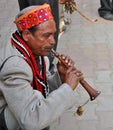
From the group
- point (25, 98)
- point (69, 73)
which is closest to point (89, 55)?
point (69, 73)

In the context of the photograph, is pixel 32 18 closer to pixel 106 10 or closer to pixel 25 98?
pixel 25 98

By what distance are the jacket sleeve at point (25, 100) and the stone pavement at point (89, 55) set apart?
271 millimetres

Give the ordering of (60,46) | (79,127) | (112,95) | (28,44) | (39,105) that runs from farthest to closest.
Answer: (60,46), (112,95), (79,127), (28,44), (39,105)

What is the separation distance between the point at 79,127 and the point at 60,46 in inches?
79.9

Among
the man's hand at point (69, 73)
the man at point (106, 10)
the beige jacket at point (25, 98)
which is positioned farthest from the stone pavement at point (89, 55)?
the man's hand at point (69, 73)

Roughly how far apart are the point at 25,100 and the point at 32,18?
48 centimetres

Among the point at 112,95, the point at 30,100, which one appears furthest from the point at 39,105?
the point at 112,95

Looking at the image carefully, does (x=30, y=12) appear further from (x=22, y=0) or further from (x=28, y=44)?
(x=22, y=0)

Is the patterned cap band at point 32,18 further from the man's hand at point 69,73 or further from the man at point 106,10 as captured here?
the man at point 106,10

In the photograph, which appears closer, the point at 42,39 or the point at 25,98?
the point at 25,98

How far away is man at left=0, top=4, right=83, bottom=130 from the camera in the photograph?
85.7 inches

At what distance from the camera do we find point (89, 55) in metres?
4.96

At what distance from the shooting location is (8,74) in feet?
7.20

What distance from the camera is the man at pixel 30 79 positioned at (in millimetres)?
2176
